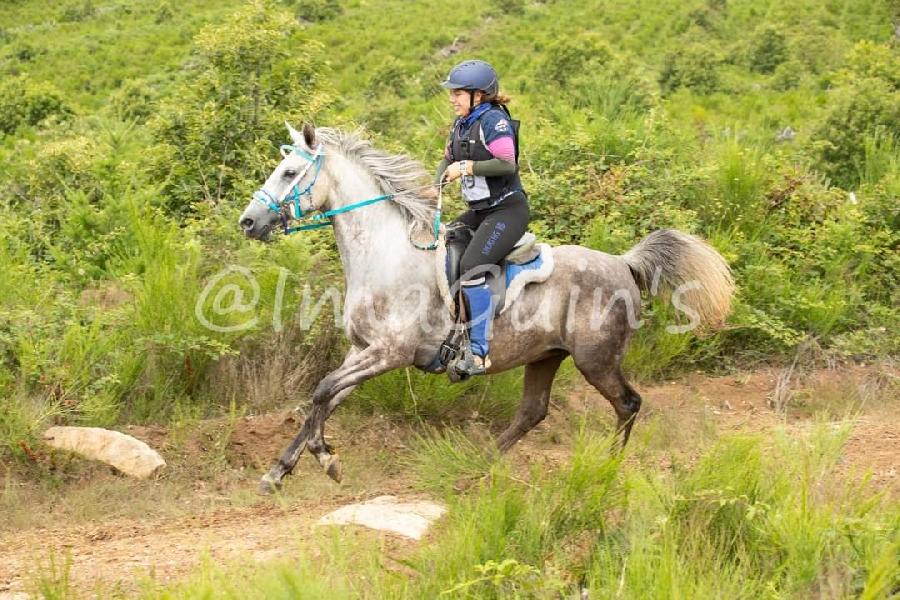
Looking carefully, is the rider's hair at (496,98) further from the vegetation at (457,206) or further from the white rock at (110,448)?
the white rock at (110,448)

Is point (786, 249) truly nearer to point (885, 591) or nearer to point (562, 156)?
point (562, 156)

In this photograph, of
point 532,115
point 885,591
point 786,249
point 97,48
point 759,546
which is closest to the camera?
point 885,591

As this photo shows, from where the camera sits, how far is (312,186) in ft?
22.6

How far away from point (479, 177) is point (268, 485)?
2473 mm

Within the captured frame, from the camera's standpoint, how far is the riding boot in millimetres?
6875

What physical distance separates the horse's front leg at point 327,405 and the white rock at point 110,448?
36.9 inches

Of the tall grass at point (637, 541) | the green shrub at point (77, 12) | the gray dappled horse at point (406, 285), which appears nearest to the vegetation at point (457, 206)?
the tall grass at point (637, 541)

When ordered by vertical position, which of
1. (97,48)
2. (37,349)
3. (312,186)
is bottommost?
(97,48)

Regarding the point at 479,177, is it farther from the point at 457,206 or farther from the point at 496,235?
the point at 457,206

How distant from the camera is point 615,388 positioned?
7.48 metres

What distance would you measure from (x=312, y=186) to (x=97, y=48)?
98.3 feet

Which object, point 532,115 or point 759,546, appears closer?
point 759,546

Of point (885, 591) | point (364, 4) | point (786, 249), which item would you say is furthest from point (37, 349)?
point (364, 4)

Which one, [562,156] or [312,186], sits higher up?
[312,186]
